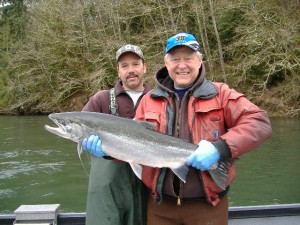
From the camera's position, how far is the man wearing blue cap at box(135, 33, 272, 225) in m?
3.20

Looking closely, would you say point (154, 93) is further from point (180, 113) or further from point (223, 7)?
point (223, 7)

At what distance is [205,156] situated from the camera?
3164 millimetres

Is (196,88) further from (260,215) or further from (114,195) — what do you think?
(260,215)

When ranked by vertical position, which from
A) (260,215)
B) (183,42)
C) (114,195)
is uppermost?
(183,42)

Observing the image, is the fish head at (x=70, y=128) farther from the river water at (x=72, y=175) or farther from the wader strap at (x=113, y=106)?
the river water at (x=72, y=175)

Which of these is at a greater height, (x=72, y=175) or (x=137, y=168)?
(x=137, y=168)

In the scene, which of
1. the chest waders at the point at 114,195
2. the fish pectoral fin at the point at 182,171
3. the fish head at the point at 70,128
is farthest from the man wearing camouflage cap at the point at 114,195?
the fish pectoral fin at the point at 182,171

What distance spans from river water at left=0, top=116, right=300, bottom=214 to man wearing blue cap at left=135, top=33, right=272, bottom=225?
663 cm

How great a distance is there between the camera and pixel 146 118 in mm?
3531

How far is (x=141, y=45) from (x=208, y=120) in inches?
1141

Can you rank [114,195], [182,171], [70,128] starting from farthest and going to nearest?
[114,195], [70,128], [182,171]

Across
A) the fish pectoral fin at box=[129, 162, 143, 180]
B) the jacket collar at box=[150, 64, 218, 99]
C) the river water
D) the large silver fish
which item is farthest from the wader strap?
the river water

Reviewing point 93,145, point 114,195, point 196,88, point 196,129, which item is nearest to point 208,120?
point 196,129

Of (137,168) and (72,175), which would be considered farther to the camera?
(72,175)
